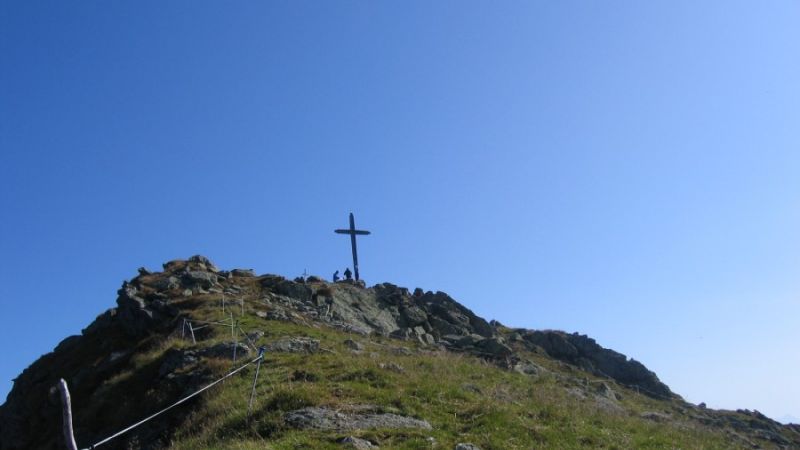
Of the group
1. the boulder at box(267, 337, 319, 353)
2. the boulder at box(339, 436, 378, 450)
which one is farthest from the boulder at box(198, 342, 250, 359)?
the boulder at box(339, 436, 378, 450)

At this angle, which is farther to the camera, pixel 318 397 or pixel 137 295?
pixel 137 295

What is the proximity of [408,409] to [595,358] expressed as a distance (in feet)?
103

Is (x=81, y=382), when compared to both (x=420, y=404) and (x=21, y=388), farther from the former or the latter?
(x=420, y=404)

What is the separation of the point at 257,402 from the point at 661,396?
2995cm

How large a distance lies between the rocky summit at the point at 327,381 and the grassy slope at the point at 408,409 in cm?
6

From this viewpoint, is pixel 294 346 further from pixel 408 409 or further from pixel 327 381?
pixel 408 409

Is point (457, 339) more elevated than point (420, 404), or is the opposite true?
point (457, 339)

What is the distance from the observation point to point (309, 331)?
2828cm

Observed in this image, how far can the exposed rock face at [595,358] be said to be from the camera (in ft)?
135

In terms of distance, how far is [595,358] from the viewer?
43594 millimetres

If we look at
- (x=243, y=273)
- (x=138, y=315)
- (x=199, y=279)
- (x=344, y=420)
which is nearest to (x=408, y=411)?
(x=344, y=420)

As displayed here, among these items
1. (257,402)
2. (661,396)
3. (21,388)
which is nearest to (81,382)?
(21,388)

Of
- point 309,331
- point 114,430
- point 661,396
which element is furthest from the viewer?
point 661,396

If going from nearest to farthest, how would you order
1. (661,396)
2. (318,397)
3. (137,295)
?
(318,397), (137,295), (661,396)
